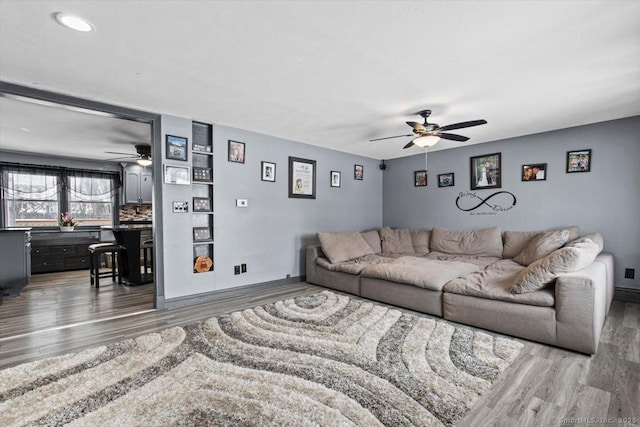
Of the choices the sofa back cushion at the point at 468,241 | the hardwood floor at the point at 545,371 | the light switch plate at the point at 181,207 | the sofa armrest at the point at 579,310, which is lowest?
the hardwood floor at the point at 545,371

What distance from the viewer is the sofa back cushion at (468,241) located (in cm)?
470

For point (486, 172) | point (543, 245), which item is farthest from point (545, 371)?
point (486, 172)

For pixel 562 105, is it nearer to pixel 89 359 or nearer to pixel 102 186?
pixel 89 359

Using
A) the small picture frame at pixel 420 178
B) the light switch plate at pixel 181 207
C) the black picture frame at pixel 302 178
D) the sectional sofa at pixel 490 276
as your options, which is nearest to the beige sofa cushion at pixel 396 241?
the sectional sofa at pixel 490 276

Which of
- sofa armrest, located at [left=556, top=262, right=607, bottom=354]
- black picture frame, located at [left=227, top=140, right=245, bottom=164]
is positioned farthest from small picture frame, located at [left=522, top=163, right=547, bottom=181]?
black picture frame, located at [left=227, top=140, right=245, bottom=164]

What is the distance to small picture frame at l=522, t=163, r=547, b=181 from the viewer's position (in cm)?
443

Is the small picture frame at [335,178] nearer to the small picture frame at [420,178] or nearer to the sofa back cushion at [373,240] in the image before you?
the sofa back cushion at [373,240]

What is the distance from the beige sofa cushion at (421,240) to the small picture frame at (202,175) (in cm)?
370

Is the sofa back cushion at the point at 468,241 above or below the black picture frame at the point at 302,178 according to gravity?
below

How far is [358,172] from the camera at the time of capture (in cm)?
596

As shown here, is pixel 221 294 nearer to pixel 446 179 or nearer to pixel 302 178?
pixel 302 178

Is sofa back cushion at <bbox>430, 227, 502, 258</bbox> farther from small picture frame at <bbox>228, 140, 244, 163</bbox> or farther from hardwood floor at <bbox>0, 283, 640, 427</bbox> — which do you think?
small picture frame at <bbox>228, 140, 244, 163</bbox>

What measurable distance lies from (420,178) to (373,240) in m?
1.60

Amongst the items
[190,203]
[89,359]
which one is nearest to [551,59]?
[190,203]
